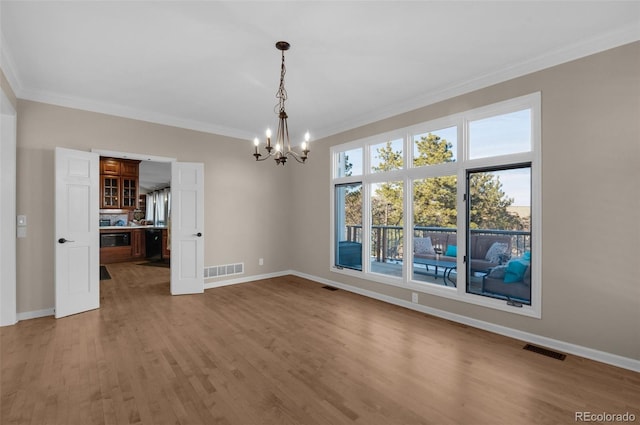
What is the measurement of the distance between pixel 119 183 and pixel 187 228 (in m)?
4.68

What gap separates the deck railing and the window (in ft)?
0.04

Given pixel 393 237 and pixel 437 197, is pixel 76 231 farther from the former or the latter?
pixel 437 197

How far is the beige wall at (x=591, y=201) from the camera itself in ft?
8.82

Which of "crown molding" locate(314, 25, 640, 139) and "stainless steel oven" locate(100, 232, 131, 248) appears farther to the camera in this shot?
"stainless steel oven" locate(100, 232, 131, 248)

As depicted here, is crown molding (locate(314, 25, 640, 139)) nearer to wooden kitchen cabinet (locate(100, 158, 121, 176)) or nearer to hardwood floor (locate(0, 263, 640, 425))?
hardwood floor (locate(0, 263, 640, 425))

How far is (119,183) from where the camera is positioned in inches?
328

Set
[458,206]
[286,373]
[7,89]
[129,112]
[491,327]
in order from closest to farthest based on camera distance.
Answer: [286,373]
[7,89]
[491,327]
[458,206]
[129,112]

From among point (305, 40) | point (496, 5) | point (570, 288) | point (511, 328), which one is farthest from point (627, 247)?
point (305, 40)

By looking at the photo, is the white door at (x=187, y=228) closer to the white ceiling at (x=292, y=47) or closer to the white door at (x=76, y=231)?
the white door at (x=76, y=231)

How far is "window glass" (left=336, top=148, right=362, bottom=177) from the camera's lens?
5.35 m

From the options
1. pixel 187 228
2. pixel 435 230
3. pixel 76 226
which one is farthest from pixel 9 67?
pixel 435 230

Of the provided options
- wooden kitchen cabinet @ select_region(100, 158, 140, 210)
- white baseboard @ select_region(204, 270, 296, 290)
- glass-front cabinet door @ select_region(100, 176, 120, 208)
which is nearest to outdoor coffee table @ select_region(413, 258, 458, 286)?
white baseboard @ select_region(204, 270, 296, 290)

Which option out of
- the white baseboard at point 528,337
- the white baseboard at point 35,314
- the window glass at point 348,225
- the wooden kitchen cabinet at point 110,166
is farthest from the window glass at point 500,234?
the wooden kitchen cabinet at point 110,166

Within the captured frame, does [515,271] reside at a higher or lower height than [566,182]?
lower
